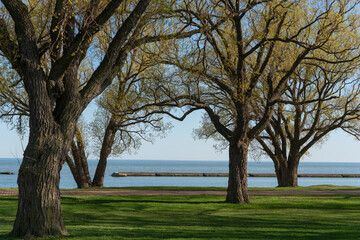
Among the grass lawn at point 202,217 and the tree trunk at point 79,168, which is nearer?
the grass lawn at point 202,217

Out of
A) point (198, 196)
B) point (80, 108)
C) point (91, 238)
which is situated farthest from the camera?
point (198, 196)

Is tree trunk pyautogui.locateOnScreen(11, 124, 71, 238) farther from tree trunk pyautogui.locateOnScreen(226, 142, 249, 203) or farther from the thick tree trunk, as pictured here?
the thick tree trunk

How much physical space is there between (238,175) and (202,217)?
384 cm

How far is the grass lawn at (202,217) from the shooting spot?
11.5 meters

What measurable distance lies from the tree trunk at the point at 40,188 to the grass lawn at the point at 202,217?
617 millimetres

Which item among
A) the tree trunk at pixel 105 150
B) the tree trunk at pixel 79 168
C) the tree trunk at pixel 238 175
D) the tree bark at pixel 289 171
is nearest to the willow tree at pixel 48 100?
the tree trunk at pixel 238 175

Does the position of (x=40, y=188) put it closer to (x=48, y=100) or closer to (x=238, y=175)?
(x=48, y=100)

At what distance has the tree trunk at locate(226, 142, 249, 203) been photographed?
19.0 m

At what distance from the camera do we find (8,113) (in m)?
26.8

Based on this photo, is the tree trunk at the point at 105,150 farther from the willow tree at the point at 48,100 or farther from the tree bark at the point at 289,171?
the willow tree at the point at 48,100

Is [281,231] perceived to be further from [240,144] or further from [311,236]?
[240,144]

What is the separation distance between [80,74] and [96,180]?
7.10 metres

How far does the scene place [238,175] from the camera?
19.0m

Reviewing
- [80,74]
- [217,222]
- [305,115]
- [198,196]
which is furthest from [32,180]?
[305,115]
